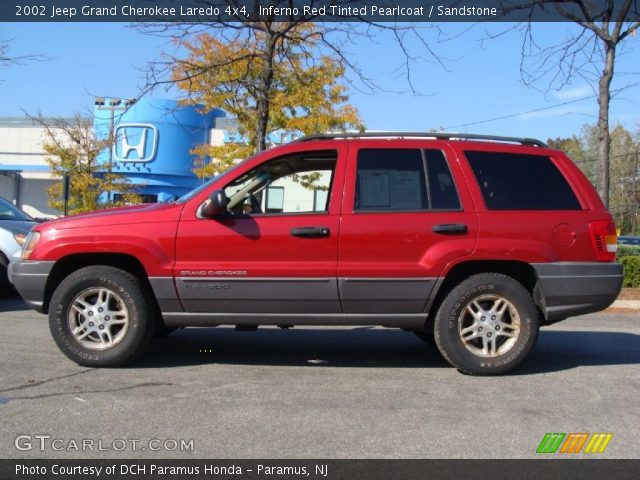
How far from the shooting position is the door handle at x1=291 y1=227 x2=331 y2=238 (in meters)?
5.18

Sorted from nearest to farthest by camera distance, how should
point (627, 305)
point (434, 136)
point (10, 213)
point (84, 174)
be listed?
point (434, 136) → point (10, 213) → point (627, 305) → point (84, 174)

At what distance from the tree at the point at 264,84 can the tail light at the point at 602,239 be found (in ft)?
22.4

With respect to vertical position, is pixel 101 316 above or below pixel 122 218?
below

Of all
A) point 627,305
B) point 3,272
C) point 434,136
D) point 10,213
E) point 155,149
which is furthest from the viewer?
point 155,149

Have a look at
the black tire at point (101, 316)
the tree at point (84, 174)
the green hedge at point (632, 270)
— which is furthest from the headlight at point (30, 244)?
the tree at point (84, 174)

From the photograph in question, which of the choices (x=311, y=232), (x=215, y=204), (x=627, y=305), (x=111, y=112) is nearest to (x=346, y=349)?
(x=311, y=232)

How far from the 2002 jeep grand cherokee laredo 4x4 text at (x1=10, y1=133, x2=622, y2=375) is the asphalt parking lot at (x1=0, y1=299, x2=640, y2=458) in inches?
17.9

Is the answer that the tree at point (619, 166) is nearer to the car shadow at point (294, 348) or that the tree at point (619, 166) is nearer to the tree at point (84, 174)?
the tree at point (84, 174)

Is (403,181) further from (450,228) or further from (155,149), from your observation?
(155,149)

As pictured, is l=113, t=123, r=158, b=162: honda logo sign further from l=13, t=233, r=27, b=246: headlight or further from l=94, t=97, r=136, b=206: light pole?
l=13, t=233, r=27, b=246: headlight

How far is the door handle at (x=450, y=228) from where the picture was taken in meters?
5.21

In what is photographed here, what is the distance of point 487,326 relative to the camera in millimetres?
5289

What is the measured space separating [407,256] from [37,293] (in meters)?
3.18

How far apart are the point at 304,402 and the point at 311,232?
4.53ft
